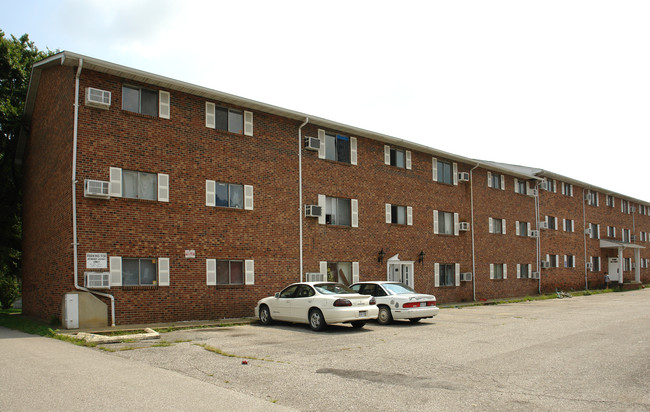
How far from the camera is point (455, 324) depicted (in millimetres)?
17531

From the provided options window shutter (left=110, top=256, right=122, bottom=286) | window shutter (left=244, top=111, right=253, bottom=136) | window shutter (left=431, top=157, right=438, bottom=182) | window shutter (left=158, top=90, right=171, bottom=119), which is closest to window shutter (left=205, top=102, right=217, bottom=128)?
window shutter (left=244, top=111, right=253, bottom=136)

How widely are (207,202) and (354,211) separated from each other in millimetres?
7720

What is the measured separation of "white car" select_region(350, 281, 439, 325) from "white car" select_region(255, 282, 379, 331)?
108 cm

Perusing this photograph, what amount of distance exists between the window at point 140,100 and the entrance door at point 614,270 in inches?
1781

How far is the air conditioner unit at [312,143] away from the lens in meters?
22.4

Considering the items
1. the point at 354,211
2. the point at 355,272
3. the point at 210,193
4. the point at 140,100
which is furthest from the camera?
the point at 354,211

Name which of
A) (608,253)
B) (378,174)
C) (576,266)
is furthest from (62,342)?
(608,253)

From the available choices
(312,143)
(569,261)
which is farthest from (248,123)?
(569,261)

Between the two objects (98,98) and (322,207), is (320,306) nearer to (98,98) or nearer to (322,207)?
(322,207)

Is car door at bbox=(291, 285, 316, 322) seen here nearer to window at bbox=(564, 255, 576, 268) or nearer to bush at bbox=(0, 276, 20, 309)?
bush at bbox=(0, 276, 20, 309)

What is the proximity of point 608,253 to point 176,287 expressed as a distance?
145 ft

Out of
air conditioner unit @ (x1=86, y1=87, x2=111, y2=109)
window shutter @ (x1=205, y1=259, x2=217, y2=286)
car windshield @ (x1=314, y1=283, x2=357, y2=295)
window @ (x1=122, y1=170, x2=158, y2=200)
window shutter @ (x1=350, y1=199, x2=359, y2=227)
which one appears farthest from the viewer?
window shutter @ (x1=350, y1=199, x2=359, y2=227)

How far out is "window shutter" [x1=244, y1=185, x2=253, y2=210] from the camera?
2025 centimetres

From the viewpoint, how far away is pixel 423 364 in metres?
10.0
